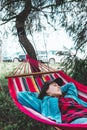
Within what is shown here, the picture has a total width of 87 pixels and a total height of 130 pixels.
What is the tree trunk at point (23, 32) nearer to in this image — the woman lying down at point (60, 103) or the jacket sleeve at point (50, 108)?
the woman lying down at point (60, 103)

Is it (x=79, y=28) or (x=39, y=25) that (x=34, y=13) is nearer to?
(x=39, y=25)

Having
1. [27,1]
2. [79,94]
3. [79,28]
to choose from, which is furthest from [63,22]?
[79,94]

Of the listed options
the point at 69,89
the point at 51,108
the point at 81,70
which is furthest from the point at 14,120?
the point at 51,108

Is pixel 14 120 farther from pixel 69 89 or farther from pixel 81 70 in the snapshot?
pixel 69 89

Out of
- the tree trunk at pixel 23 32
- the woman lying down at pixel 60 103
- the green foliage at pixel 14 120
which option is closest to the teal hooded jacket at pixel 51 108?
the woman lying down at pixel 60 103

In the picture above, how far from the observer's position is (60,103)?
287 centimetres

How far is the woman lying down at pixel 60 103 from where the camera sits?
2.67 m

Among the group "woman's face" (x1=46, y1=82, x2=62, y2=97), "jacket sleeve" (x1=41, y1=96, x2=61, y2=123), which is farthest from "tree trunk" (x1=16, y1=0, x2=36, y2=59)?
"jacket sleeve" (x1=41, y1=96, x2=61, y2=123)

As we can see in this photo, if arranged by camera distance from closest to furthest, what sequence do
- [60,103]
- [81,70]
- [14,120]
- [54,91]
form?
[60,103]
[54,91]
[14,120]
[81,70]

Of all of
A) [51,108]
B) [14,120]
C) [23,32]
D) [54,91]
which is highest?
[23,32]

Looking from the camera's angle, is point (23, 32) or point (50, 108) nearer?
point (50, 108)

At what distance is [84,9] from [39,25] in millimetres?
691

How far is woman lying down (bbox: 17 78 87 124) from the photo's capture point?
2674mm

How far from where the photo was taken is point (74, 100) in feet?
9.80
